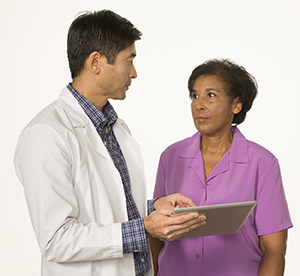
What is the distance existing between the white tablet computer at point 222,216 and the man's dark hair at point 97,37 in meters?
0.70

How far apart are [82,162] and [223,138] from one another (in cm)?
92

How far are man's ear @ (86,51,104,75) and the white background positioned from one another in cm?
226

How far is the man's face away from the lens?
1772 mm

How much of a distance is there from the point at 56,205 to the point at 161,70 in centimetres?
282

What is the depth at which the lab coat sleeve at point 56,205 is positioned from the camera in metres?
1.48

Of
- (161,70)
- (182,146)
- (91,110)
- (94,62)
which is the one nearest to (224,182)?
(182,146)

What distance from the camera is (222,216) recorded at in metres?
1.73

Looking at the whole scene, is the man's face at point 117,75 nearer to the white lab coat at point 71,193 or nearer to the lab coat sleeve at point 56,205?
the white lab coat at point 71,193

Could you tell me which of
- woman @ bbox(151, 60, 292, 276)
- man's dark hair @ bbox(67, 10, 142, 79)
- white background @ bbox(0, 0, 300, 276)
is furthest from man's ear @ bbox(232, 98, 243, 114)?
white background @ bbox(0, 0, 300, 276)

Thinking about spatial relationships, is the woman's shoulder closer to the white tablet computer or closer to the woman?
the woman

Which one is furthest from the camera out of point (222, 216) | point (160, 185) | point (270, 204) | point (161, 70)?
point (161, 70)

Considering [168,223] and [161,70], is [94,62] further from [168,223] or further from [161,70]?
[161,70]

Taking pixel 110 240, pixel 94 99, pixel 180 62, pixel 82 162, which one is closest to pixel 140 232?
pixel 110 240

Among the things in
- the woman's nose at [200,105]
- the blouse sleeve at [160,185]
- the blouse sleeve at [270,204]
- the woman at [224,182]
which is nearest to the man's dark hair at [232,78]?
the woman at [224,182]
